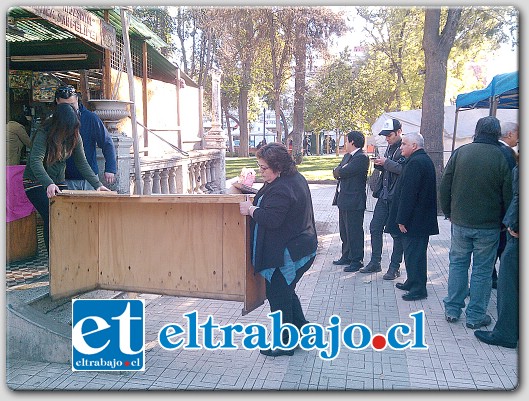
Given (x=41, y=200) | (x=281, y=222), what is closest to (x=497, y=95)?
(x=281, y=222)

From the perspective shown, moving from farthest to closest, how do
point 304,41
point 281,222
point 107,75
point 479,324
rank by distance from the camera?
1. point 107,75
2. point 479,324
3. point 304,41
4. point 281,222

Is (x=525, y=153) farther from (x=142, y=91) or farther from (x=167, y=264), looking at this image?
(x=142, y=91)

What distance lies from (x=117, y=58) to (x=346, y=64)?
291 centimetres

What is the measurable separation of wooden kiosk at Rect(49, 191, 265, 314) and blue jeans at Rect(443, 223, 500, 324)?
1739 mm

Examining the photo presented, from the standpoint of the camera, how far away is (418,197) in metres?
4.88

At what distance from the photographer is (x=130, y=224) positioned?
3918 mm

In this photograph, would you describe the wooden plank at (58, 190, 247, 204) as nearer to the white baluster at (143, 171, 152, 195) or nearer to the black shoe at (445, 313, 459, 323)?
the white baluster at (143, 171, 152, 195)

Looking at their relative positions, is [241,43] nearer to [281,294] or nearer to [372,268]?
[281,294]

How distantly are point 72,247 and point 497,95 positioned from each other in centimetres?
358

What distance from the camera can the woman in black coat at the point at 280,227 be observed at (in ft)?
11.2

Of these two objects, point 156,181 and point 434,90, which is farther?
point 434,90

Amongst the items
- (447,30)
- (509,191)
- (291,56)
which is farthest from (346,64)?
(447,30)

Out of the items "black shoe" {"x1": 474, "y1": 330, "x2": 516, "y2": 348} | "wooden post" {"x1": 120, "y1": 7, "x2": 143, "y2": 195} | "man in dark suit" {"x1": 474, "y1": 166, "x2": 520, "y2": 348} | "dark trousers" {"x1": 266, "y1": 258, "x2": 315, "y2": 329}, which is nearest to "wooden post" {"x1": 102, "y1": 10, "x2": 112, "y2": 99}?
"wooden post" {"x1": 120, "y1": 7, "x2": 143, "y2": 195}

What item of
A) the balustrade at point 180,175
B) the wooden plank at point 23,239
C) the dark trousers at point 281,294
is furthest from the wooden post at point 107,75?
the dark trousers at point 281,294
